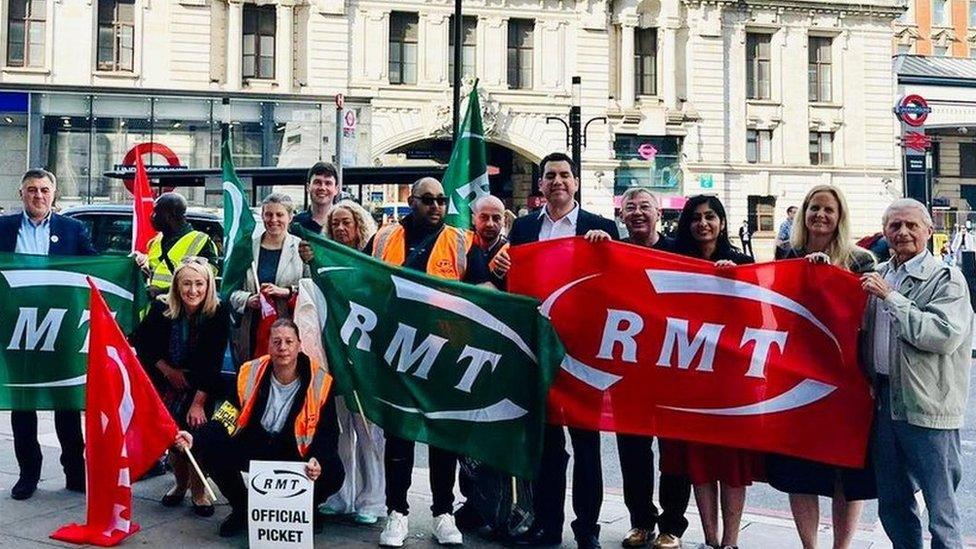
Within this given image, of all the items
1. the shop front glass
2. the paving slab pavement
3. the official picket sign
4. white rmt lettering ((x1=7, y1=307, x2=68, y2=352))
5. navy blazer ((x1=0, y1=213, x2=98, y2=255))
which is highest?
the shop front glass

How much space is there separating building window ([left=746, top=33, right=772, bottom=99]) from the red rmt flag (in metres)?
42.8

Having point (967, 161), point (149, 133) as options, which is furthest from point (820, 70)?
point (149, 133)

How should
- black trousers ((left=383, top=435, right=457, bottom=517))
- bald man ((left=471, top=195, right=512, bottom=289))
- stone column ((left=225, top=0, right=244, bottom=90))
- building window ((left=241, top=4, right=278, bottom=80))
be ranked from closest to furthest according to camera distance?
black trousers ((left=383, top=435, right=457, bottom=517)) < bald man ((left=471, top=195, right=512, bottom=289)) < stone column ((left=225, top=0, right=244, bottom=90)) < building window ((left=241, top=4, right=278, bottom=80))

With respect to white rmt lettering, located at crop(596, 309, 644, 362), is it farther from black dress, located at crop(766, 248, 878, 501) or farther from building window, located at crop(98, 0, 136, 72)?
building window, located at crop(98, 0, 136, 72)

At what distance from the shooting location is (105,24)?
117ft

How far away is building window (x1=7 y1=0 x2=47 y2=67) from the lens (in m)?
34.8

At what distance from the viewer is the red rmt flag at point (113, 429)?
5.37 metres

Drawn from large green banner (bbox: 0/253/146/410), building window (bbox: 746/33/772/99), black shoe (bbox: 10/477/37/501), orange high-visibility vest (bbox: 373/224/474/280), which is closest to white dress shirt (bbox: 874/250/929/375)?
orange high-visibility vest (bbox: 373/224/474/280)

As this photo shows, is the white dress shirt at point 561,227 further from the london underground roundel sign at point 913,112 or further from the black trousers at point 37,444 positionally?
the london underground roundel sign at point 913,112

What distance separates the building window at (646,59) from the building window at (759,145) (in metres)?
5.21

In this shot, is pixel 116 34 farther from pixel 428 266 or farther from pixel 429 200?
pixel 428 266

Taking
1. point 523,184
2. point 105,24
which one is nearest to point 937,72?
point 523,184

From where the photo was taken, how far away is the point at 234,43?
1462 inches

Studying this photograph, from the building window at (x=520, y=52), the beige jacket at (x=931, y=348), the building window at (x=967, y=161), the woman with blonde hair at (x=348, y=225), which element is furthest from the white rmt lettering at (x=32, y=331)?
the building window at (x=967, y=161)
